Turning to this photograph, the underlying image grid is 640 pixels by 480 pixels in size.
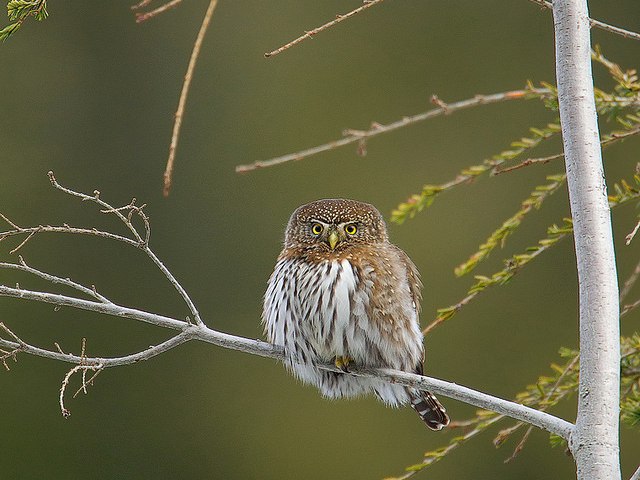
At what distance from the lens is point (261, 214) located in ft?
31.5

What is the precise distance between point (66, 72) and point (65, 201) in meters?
1.53

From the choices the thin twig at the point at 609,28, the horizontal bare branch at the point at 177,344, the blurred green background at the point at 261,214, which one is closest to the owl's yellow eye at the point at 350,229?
the horizontal bare branch at the point at 177,344

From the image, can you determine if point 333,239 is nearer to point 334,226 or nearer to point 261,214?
point 334,226

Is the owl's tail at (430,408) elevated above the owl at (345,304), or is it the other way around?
the owl at (345,304)

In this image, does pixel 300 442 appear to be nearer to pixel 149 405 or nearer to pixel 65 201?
pixel 149 405

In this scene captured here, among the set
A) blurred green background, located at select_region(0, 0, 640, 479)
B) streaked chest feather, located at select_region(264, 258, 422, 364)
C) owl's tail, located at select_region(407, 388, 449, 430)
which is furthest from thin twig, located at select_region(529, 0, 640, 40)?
blurred green background, located at select_region(0, 0, 640, 479)

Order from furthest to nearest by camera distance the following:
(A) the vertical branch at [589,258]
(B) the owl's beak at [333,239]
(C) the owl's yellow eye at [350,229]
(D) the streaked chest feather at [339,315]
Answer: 1. (C) the owl's yellow eye at [350,229]
2. (B) the owl's beak at [333,239]
3. (D) the streaked chest feather at [339,315]
4. (A) the vertical branch at [589,258]

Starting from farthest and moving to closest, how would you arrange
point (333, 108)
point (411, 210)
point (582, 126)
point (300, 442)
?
1. point (333, 108)
2. point (300, 442)
3. point (411, 210)
4. point (582, 126)

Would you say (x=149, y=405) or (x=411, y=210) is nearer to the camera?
(x=411, y=210)

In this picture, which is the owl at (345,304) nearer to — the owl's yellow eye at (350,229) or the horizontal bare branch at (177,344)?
the owl's yellow eye at (350,229)

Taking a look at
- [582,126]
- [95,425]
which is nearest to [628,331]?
[95,425]

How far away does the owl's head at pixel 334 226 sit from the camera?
398 centimetres

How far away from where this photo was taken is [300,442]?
9.29 metres

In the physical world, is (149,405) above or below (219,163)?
below
